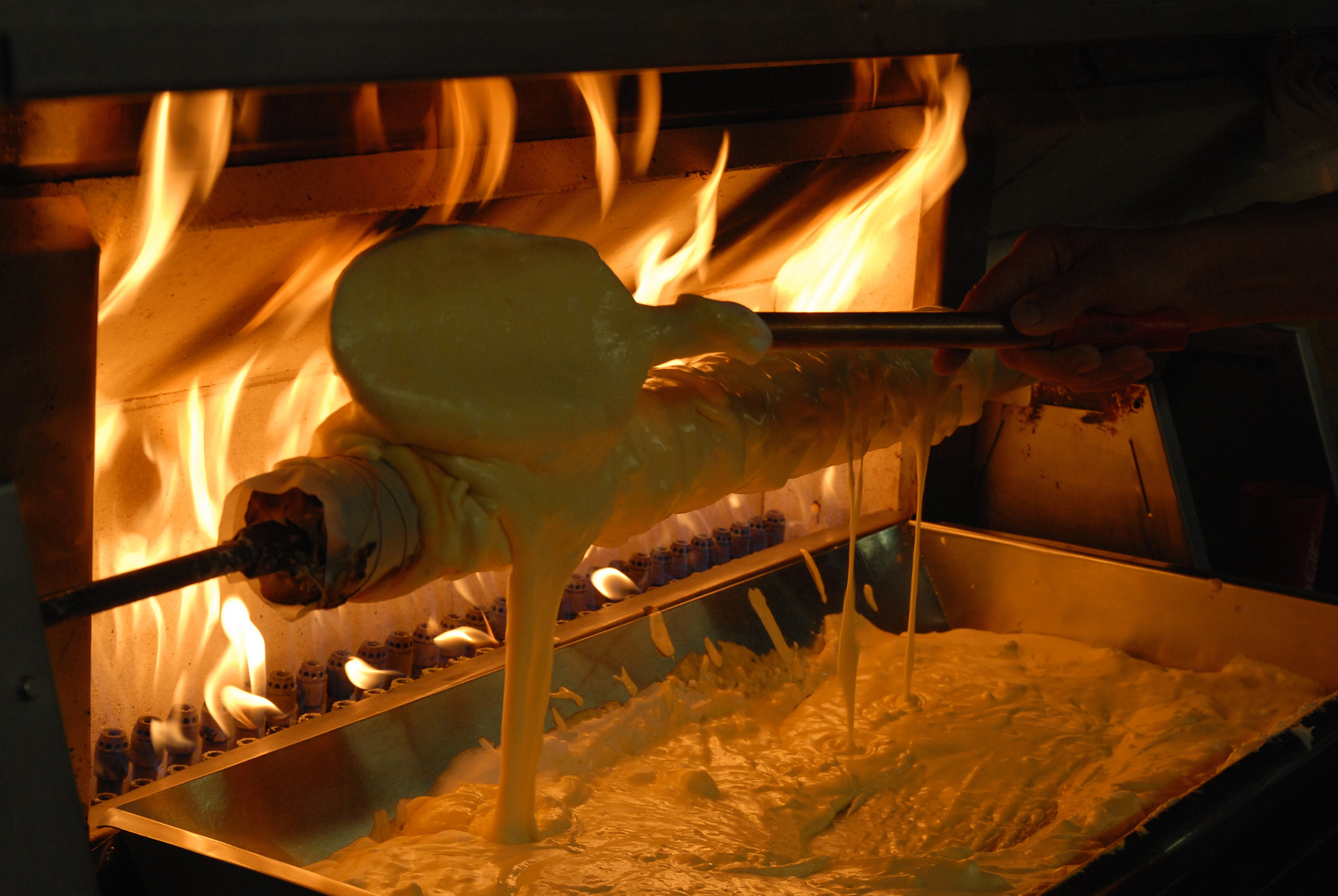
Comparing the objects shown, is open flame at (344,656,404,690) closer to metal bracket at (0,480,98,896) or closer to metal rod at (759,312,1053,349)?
metal rod at (759,312,1053,349)

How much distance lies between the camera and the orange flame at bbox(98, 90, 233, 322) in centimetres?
115

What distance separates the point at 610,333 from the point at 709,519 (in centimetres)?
A: 169

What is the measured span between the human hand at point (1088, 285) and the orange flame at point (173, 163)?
1175 millimetres

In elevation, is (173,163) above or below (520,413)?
above

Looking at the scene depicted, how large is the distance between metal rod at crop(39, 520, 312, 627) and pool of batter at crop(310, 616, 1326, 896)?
22.5 inches

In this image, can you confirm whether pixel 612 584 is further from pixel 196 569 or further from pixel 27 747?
pixel 27 747

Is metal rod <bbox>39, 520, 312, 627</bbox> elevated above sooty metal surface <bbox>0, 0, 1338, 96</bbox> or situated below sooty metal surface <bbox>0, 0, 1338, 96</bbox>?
below

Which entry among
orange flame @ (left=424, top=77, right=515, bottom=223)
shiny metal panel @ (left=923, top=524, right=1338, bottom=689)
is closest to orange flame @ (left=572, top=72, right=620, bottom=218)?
orange flame @ (left=424, top=77, right=515, bottom=223)

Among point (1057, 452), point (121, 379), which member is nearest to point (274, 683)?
point (121, 379)

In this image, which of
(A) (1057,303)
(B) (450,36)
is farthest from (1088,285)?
(B) (450,36)

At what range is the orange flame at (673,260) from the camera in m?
2.02

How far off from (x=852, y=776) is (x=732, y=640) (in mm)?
421

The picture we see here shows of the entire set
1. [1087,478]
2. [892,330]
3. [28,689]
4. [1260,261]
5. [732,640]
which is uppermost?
[1260,261]

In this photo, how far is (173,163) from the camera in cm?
119
